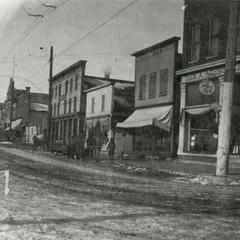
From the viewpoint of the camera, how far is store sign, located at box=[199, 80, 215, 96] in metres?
20.4

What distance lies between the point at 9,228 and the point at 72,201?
9.77ft

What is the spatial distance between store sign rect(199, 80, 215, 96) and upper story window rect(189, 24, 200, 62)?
121 inches

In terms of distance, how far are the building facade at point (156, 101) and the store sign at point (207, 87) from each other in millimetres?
4862

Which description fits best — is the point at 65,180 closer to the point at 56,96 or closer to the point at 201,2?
the point at 201,2

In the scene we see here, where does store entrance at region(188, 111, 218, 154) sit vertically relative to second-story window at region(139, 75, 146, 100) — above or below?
below

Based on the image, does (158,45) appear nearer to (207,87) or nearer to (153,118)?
(153,118)

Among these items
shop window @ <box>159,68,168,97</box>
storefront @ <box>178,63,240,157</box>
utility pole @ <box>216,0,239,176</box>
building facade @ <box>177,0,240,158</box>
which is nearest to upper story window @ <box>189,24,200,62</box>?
building facade @ <box>177,0,240,158</box>

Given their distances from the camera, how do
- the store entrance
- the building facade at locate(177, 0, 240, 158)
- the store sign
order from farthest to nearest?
the store entrance, the building facade at locate(177, 0, 240, 158), the store sign

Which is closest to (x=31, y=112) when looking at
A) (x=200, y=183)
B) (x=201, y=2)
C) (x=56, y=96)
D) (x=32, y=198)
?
(x=56, y=96)

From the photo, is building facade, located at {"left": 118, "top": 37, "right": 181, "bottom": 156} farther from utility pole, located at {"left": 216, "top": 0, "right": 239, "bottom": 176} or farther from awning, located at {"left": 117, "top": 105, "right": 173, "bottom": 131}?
utility pole, located at {"left": 216, "top": 0, "right": 239, "bottom": 176}

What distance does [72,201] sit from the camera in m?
8.74

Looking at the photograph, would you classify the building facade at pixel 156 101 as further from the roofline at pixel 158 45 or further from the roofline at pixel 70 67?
the roofline at pixel 70 67

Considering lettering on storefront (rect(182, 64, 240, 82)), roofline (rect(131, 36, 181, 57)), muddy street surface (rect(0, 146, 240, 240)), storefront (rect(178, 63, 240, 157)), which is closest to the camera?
muddy street surface (rect(0, 146, 240, 240))

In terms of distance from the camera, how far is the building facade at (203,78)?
824 inches
